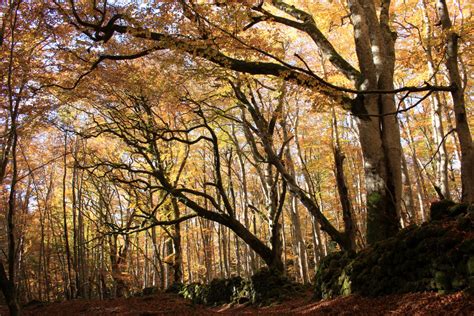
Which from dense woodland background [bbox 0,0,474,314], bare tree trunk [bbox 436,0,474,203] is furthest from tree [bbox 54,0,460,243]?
bare tree trunk [bbox 436,0,474,203]

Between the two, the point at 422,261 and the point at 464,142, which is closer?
the point at 422,261

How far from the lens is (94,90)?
1062 centimetres

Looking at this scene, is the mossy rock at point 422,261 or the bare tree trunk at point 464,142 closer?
the mossy rock at point 422,261

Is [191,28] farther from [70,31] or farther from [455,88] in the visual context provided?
[455,88]

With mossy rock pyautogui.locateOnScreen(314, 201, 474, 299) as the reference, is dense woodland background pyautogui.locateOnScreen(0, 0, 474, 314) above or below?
above

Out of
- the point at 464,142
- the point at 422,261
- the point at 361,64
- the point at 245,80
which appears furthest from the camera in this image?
the point at 245,80

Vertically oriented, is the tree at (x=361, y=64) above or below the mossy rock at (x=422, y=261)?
above

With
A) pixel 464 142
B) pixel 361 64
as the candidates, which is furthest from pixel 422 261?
pixel 361 64

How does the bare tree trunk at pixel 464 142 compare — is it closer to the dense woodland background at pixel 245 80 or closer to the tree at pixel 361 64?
the dense woodland background at pixel 245 80

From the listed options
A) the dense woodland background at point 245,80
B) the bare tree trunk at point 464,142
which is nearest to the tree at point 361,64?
the dense woodland background at point 245,80

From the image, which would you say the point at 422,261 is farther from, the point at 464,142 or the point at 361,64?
the point at 361,64

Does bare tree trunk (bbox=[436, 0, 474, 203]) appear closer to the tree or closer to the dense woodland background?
the dense woodland background

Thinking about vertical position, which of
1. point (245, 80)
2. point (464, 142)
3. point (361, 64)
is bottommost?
point (464, 142)

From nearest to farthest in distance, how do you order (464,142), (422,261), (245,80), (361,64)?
(422,261) < (464,142) < (361,64) < (245,80)
